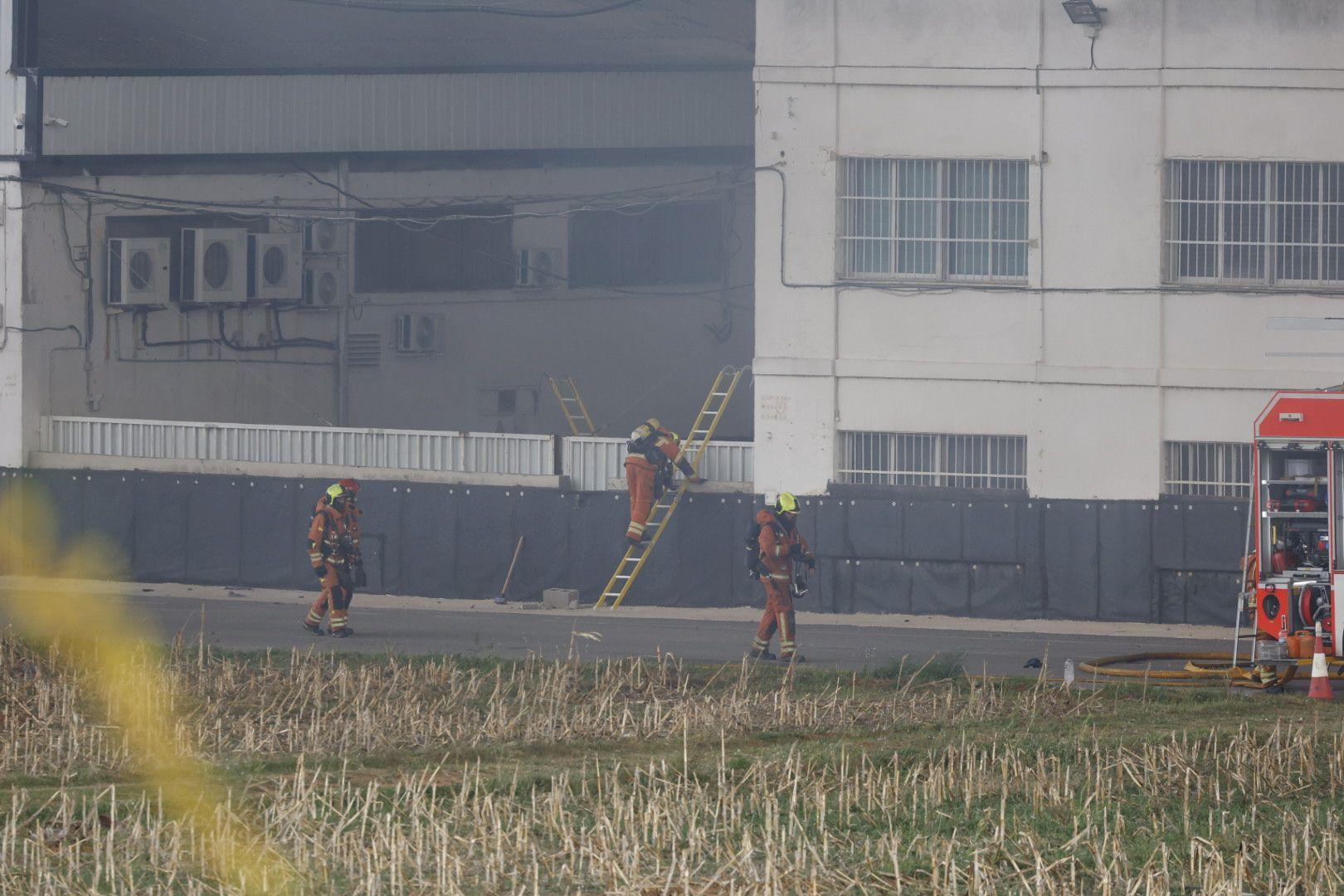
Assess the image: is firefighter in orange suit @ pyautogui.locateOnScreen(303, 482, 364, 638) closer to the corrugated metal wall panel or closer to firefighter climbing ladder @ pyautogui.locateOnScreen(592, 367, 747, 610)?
firefighter climbing ladder @ pyautogui.locateOnScreen(592, 367, 747, 610)

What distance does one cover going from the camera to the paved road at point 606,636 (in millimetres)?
18672

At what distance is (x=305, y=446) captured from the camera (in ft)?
82.9

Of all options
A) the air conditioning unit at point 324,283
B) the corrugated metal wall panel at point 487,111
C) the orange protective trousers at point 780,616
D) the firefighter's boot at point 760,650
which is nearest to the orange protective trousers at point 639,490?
the firefighter's boot at point 760,650

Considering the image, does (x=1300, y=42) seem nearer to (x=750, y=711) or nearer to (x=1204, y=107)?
(x=1204, y=107)

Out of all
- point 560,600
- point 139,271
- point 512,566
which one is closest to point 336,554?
point 560,600

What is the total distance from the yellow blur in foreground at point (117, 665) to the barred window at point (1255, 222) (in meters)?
13.0

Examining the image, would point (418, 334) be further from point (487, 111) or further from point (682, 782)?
point (682, 782)

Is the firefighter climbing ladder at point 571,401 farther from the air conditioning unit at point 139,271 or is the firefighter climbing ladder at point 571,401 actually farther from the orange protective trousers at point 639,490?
the orange protective trousers at point 639,490

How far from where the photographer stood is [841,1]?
2264 centimetres

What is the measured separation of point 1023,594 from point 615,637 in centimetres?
546

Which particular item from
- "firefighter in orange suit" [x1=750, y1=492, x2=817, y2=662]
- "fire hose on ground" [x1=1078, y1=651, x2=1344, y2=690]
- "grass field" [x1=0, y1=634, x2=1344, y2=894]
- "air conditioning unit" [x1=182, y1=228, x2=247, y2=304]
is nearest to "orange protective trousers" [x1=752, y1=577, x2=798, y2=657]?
"firefighter in orange suit" [x1=750, y1=492, x2=817, y2=662]

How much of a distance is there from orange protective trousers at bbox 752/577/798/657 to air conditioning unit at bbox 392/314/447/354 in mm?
14864

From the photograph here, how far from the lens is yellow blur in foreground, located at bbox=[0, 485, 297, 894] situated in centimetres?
870

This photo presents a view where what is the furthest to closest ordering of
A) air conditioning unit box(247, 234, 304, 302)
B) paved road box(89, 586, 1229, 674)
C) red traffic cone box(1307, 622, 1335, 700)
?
1. air conditioning unit box(247, 234, 304, 302)
2. paved road box(89, 586, 1229, 674)
3. red traffic cone box(1307, 622, 1335, 700)
